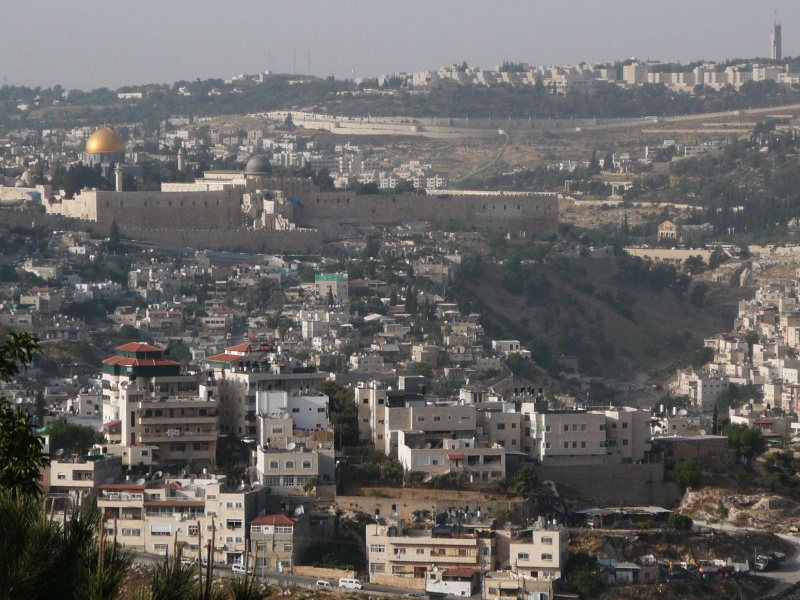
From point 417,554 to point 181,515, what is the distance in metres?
3.36

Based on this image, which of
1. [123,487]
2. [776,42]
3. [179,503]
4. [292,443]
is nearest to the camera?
[179,503]

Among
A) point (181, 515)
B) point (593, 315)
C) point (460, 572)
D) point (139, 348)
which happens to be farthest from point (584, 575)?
point (593, 315)

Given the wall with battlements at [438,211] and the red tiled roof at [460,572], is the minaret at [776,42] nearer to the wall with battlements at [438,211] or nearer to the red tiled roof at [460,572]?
the wall with battlements at [438,211]

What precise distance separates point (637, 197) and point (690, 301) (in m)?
29.0

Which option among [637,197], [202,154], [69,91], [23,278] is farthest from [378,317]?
[69,91]

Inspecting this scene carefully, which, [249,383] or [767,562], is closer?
[767,562]

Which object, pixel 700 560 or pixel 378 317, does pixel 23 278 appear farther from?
pixel 700 560

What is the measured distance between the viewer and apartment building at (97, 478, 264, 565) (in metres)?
31.5

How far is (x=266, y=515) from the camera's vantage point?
32281 mm

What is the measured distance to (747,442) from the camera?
126 feet

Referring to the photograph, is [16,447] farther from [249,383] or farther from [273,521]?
[249,383]

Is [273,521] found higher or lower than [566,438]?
lower

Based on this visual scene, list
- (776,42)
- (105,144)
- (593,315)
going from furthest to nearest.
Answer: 1. (776,42)
2. (105,144)
3. (593,315)

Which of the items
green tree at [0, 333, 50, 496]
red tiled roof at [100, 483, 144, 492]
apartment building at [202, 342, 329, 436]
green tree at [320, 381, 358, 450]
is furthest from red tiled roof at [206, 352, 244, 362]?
green tree at [0, 333, 50, 496]
